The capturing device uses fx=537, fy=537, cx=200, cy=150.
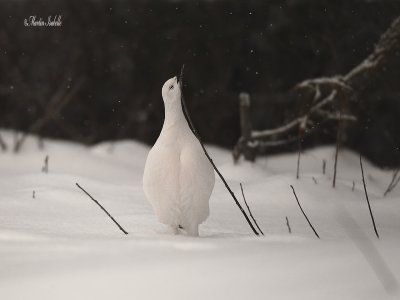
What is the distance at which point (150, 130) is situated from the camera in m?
8.00

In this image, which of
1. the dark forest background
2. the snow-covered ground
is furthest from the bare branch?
the dark forest background

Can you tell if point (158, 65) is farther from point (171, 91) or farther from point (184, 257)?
point (184, 257)

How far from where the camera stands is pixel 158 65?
7910 millimetres

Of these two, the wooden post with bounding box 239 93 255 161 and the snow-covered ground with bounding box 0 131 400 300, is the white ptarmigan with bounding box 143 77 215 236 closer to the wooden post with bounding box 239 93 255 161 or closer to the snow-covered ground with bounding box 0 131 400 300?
the snow-covered ground with bounding box 0 131 400 300

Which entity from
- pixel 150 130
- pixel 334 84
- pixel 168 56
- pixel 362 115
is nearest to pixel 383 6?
pixel 334 84

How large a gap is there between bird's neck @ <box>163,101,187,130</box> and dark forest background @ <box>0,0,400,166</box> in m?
5.02

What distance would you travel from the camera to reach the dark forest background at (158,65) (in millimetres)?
7438

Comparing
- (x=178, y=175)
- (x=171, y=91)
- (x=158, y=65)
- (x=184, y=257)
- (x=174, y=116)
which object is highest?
(x=158, y=65)

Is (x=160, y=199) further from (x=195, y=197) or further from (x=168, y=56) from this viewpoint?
(x=168, y=56)

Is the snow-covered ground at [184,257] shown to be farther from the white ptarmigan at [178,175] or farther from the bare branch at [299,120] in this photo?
the bare branch at [299,120]

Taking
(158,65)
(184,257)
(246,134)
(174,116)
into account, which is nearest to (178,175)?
(174,116)

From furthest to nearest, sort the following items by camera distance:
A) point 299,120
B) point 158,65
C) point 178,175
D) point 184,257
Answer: point 158,65
point 299,120
point 178,175
point 184,257

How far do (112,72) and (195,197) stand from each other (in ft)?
21.0

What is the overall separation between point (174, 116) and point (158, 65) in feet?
19.1
